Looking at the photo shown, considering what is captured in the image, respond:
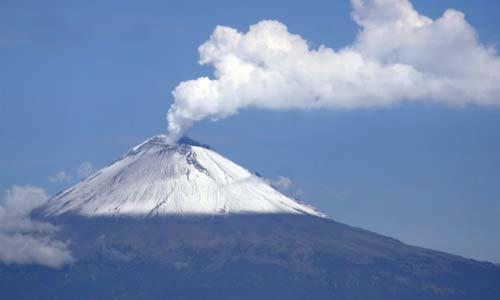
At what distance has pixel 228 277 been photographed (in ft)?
656

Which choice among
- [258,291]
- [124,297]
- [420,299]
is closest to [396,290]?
[420,299]

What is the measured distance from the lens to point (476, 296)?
199m

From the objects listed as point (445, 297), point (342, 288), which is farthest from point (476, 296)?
point (342, 288)

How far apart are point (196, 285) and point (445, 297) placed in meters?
31.5

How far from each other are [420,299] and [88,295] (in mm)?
41783

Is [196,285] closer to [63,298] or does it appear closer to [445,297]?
[63,298]

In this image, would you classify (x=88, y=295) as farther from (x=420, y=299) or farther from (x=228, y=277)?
(x=420, y=299)

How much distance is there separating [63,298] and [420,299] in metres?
44.9

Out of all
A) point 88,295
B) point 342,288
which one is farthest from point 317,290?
point 88,295

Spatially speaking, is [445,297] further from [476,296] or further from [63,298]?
[63,298]

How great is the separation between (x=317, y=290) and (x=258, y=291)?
7.74 m

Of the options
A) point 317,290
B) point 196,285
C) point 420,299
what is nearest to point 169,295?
point 196,285

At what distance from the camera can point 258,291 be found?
197 meters

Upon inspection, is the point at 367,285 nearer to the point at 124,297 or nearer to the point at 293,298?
the point at 293,298
